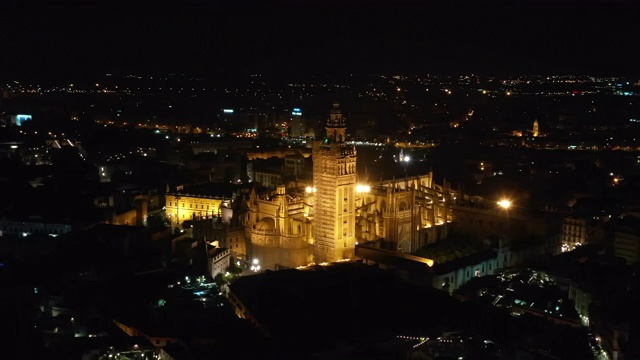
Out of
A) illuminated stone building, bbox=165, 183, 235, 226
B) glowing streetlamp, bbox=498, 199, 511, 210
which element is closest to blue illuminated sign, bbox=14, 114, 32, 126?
illuminated stone building, bbox=165, 183, 235, 226

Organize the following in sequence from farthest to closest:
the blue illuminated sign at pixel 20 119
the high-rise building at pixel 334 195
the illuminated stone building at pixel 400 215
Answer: the blue illuminated sign at pixel 20 119
the illuminated stone building at pixel 400 215
the high-rise building at pixel 334 195

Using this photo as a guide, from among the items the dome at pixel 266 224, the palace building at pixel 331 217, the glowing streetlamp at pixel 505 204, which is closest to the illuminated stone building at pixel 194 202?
the palace building at pixel 331 217

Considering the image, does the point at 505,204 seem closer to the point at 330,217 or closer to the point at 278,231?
the point at 330,217

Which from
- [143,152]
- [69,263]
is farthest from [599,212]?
[143,152]

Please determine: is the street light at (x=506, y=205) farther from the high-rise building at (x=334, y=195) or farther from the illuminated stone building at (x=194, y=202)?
the illuminated stone building at (x=194, y=202)

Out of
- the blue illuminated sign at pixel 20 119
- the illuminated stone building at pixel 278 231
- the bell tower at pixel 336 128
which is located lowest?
the illuminated stone building at pixel 278 231

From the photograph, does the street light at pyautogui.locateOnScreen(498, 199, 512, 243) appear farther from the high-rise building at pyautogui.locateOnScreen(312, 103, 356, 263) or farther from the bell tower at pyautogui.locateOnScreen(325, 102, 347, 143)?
the bell tower at pyautogui.locateOnScreen(325, 102, 347, 143)

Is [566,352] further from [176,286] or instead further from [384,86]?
[384,86]

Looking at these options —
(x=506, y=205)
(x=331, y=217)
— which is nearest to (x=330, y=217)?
(x=331, y=217)
